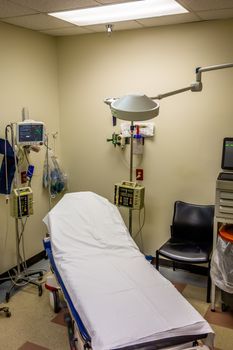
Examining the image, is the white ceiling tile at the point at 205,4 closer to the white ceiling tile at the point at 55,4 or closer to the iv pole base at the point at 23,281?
the white ceiling tile at the point at 55,4

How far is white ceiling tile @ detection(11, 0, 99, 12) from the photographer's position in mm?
2488

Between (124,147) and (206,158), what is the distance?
2.88ft

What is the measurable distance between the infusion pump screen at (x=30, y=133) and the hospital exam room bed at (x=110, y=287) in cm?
62

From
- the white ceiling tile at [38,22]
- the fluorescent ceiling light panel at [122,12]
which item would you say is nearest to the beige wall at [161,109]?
the fluorescent ceiling light panel at [122,12]

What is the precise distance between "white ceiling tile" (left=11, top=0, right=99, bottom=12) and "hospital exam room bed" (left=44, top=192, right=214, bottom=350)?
159cm

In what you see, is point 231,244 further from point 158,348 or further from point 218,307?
point 158,348

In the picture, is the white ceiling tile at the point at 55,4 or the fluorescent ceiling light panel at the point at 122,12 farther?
the fluorescent ceiling light panel at the point at 122,12

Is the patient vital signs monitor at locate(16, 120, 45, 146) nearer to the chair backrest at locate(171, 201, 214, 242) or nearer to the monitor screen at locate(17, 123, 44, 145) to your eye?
the monitor screen at locate(17, 123, 44, 145)

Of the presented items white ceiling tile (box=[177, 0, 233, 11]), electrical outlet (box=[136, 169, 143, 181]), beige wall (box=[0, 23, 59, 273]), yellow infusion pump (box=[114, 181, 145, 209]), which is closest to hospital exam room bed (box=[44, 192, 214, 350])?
yellow infusion pump (box=[114, 181, 145, 209])

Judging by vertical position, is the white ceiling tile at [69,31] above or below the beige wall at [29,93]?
above

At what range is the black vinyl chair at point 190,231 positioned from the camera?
325 cm

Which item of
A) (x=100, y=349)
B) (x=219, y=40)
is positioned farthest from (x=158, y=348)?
(x=219, y=40)

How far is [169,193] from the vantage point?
145 inches

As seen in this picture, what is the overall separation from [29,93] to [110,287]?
2.21 meters
